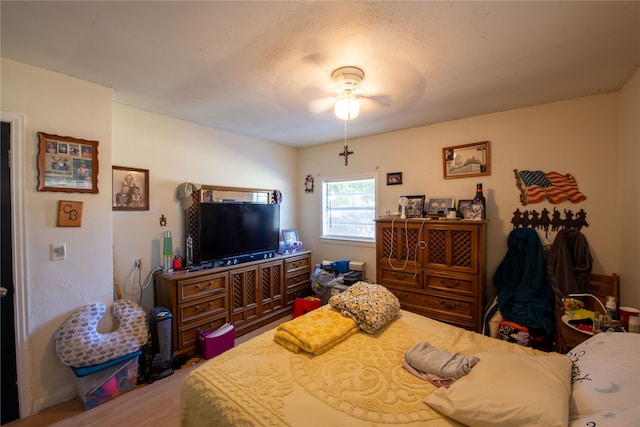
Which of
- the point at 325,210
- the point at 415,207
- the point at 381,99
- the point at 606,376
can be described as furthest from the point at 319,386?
the point at 325,210

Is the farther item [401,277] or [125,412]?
[401,277]

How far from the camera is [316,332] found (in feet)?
5.14

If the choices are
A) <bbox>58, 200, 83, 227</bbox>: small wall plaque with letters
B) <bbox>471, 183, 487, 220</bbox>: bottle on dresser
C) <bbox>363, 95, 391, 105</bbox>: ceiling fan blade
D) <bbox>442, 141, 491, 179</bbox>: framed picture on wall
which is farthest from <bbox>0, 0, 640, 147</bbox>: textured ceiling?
<bbox>58, 200, 83, 227</bbox>: small wall plaque with letters

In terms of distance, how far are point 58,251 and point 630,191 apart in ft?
14.7

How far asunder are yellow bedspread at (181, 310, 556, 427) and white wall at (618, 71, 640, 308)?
1.38 metres

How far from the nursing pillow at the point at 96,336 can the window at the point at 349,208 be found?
267 cm

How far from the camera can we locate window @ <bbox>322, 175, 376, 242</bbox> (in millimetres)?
3840

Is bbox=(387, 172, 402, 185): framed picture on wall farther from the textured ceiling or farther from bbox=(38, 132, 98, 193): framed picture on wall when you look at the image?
bbox=(38, 132, 98, 193): framed picture on wall

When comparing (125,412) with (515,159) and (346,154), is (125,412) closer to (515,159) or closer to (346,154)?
(346,154)

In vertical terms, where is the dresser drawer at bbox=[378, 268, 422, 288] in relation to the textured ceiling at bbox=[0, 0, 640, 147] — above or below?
below

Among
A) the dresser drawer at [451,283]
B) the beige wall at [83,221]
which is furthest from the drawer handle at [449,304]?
the beige wall at [83,221]

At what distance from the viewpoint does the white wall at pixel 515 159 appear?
→ 236cm

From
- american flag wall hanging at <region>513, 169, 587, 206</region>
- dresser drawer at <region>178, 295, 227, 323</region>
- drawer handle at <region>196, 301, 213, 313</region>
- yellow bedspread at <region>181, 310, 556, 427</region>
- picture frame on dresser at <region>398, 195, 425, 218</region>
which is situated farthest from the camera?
picture frame on dresser at <region>398, 195, 425, 218</region>

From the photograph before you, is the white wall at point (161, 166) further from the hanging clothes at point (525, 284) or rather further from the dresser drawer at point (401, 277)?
the hanging clothes at point (525, 284)
